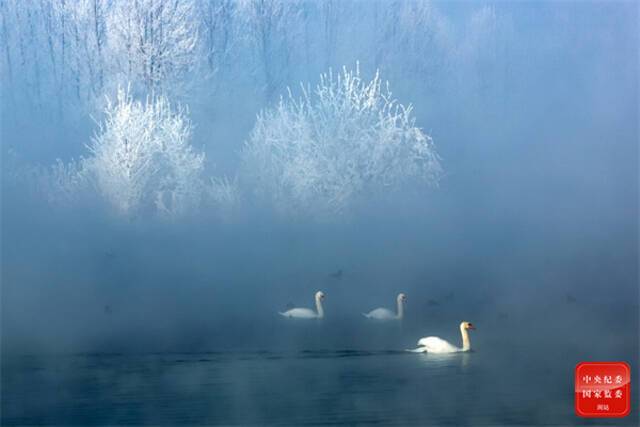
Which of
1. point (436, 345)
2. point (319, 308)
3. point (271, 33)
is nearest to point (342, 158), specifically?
point (319, 308)

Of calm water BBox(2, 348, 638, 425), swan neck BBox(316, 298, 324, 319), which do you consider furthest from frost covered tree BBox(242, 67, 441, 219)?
calm water BBox(2, 348, 638, 425)

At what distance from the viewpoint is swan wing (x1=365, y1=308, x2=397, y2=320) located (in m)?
29.4

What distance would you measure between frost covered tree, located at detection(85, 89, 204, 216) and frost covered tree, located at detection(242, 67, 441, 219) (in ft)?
7.96

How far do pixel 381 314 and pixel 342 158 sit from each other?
9.04m

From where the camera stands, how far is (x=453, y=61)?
45.9m

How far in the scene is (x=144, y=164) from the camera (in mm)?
38312

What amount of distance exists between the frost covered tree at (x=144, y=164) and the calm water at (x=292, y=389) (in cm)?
1497

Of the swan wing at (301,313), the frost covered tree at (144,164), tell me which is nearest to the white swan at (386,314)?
the swan wing at (301,313)

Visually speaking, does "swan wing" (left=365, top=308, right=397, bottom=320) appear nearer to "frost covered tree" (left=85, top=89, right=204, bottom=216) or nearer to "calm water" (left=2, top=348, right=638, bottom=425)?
"calm water" (left=2, top=348, right=638, bottom=425)

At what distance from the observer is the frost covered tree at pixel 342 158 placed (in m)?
37.5

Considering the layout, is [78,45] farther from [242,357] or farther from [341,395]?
[341,395]

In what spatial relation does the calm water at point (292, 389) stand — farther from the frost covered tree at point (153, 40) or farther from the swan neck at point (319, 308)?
the frost covered tree at point (153, 40)

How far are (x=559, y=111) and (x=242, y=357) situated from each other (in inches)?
914

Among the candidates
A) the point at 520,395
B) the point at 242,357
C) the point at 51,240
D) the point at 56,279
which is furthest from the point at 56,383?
the point at 51,240
